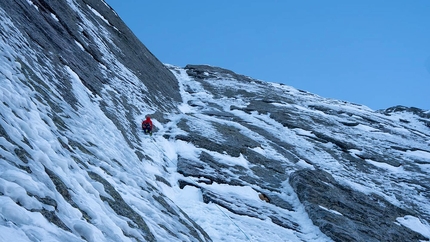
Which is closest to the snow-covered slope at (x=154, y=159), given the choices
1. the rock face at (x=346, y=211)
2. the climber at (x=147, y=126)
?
the rock face at (x=346, y=211)

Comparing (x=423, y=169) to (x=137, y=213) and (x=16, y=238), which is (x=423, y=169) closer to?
(x=137, y=213)

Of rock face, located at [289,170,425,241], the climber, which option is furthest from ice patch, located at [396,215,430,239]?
the climber

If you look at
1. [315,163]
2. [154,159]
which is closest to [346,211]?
[315,163]

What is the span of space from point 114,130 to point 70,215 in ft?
25.9

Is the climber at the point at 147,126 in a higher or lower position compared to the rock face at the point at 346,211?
higher

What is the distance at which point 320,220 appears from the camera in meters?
13.4

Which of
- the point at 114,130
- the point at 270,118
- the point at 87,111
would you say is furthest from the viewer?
the point at 270,118

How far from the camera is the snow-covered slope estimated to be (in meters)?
6.28

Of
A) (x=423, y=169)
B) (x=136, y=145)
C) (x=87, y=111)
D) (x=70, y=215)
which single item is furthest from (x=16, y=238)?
(x=423, y=169)

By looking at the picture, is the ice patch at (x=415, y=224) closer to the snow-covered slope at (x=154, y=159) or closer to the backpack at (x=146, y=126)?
the snow-covered slope at (x=154, y=159)

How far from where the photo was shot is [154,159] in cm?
1455

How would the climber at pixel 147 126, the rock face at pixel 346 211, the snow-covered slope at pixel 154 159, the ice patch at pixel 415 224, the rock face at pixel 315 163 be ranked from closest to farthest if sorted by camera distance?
the snow-covered slope at pixel 154 159 < the rock face at pixel 346 211 < the rock face at pixel 315 163 < the ice patch at pixel 415 224 < the climber at pixel 147 126

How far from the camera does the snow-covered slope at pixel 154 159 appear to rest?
6.28 m

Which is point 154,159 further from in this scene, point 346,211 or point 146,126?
point 346,211
